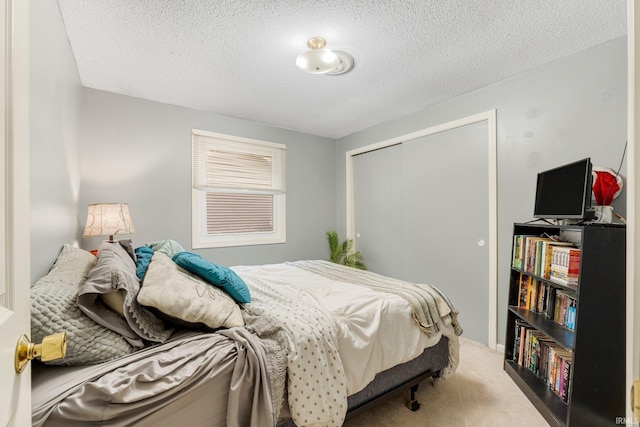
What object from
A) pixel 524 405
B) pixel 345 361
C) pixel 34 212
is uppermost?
pixel 34 212

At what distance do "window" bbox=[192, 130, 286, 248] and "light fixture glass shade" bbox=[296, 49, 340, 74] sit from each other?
1.73m

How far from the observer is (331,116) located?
355 centimetres

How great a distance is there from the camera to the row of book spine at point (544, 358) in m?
1.72

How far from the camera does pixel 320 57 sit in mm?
2076

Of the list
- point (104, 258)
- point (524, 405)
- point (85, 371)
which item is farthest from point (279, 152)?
point (524, 405)

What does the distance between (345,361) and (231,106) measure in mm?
2854

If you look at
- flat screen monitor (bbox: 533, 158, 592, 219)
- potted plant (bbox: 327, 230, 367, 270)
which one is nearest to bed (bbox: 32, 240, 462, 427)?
flat screen monitor (bbox: 533, 158, 592, 219)

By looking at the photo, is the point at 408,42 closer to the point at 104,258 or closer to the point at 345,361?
the point at 345,361

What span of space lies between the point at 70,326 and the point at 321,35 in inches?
82.4

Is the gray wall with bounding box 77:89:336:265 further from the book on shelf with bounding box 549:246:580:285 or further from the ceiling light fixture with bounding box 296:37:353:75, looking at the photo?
the book on shelf with bounding box 549:246:580:285

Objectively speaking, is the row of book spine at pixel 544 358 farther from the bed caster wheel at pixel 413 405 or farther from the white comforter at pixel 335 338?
the bed caster wheel at pixel 413 405

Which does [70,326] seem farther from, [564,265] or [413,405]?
[564,265]

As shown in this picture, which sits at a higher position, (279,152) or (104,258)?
(279,152)

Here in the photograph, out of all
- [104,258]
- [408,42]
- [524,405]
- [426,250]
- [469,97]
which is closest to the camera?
[104,258]
